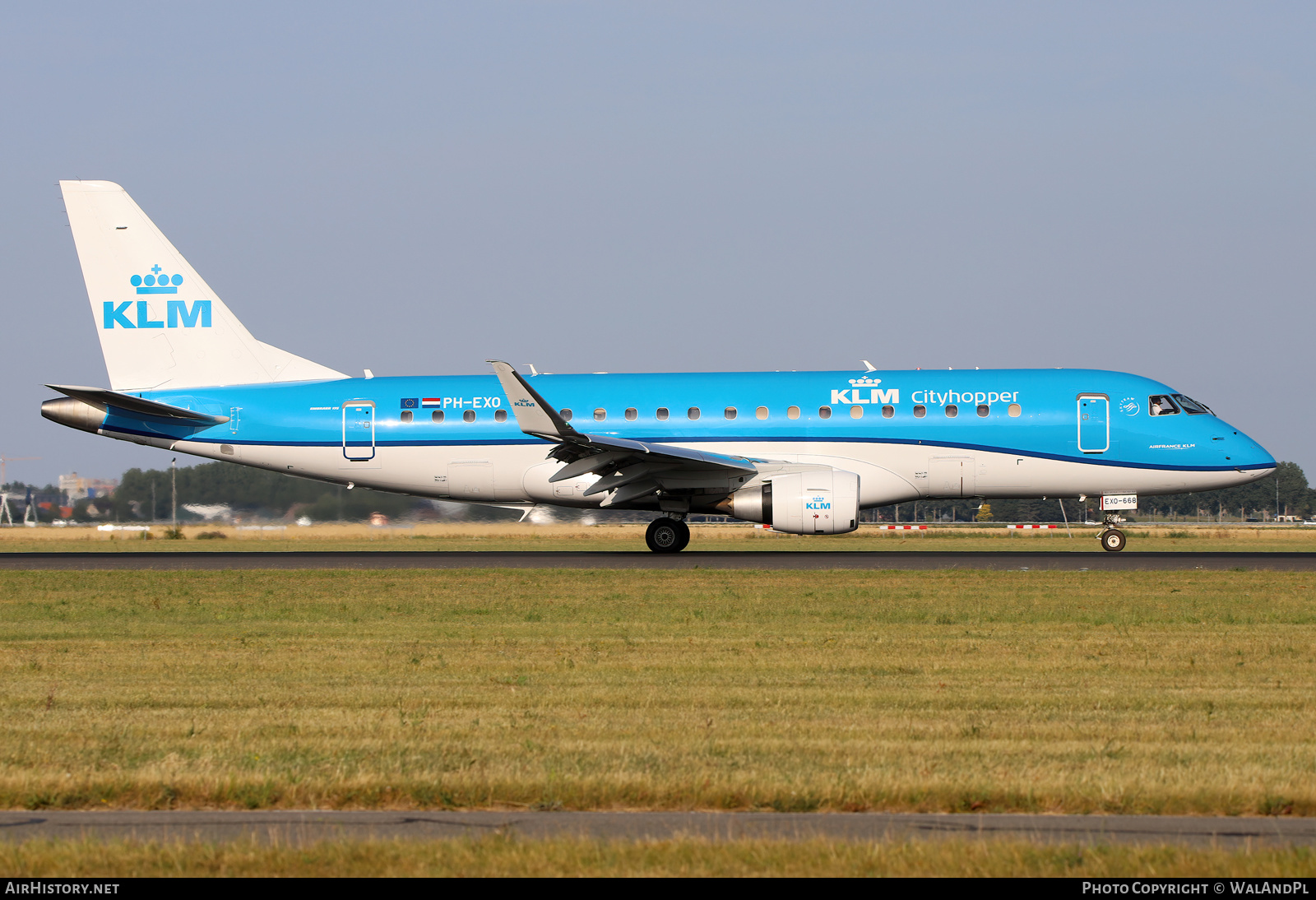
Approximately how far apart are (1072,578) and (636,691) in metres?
12.7

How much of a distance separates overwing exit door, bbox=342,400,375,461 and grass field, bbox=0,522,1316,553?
27.4 feet

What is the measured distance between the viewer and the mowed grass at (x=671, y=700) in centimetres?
738

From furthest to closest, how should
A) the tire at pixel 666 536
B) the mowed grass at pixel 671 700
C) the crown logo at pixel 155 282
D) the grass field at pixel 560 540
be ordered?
the grass field at pixel 560 540, the crown logo at pixel 155 282, the tire at pixel 666 536, the mowed grass at pixel 671 700

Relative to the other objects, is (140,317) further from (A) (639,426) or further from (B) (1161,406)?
(B) (1161,406)

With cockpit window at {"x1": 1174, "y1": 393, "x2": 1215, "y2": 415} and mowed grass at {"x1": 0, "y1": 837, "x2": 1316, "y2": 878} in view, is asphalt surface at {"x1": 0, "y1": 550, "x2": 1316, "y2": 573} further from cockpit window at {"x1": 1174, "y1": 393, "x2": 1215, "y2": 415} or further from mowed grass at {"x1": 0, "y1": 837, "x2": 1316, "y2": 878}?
mowed grass at {"x1": 0, "y1": 837, "x2": 1316, "y2": 878}

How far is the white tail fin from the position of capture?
3064cm

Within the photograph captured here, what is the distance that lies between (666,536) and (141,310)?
1362cm

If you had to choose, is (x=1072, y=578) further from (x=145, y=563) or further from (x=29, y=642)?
(x=145, y=563)

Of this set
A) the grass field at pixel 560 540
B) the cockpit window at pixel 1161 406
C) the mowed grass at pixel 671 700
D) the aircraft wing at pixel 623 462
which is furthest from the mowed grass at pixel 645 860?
the grass field at pixel 560 540

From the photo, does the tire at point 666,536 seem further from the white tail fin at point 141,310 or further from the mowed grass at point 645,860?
the mowed grass at point 645,860

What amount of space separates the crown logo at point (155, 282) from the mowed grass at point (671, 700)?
13.2 meters

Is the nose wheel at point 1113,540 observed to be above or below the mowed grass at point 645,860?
above

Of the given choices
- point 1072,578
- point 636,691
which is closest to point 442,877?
point 636,691
